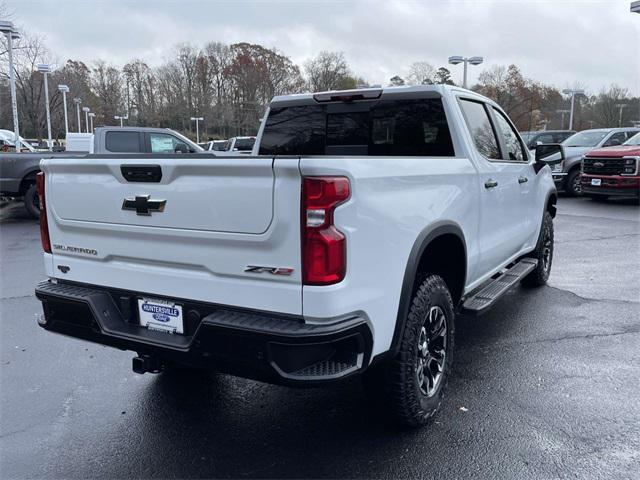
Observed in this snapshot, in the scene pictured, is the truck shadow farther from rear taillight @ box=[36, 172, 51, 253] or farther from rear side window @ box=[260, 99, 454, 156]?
rear side window @ box=[260, 99, 454, 156]

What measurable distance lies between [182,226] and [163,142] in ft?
35.0

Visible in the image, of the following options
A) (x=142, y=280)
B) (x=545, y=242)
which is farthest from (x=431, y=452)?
(x=545, y=242)

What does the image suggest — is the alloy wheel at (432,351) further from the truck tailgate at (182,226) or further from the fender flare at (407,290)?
the truck tailgate at (182,226)

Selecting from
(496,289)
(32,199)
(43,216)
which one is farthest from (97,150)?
(496,289)

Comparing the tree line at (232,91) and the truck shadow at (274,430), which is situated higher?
the tree line at (232,91)

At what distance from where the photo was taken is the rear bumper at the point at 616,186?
12945 mm

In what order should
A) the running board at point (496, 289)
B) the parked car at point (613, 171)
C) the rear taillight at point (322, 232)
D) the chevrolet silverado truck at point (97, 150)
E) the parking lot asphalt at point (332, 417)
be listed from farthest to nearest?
1. the parked car at point (613, 171)
2. the chevrolet silverado truck at point (97, 150)
3. the running board at point (496, 289)
4. the parking lot asphalt at point (332, 417)
5. the rear taillight at point (322, 232)

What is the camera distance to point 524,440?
304cm

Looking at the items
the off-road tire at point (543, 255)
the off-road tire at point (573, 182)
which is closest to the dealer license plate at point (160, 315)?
the off-road tire at point (543, 255)

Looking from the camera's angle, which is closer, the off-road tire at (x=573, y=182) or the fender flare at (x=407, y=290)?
the fender flare at (x=407, y=290)

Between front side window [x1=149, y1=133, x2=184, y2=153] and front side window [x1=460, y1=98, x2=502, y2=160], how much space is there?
9.42m

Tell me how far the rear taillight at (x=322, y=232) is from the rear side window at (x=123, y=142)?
10.6 m

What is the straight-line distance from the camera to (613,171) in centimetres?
1325

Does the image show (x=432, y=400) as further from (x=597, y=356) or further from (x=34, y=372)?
(x=34, y=372)
